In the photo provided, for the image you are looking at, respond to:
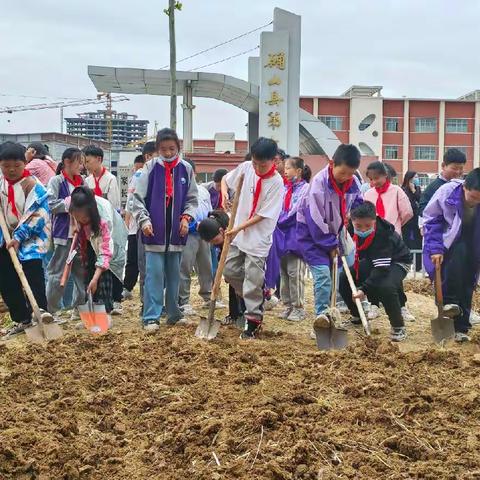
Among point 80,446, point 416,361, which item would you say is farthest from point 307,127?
point 80,446

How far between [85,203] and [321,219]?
2.00 m

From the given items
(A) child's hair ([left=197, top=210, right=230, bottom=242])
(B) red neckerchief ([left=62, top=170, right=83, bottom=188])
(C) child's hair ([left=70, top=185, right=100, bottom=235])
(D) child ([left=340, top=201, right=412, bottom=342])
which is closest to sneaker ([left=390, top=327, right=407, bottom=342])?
(D) child ([left=340, top=201, right=412, bottom=342])

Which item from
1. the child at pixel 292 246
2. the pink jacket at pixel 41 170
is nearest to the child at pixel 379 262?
the child at pixel 292 246

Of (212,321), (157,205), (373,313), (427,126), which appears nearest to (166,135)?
(157,205)

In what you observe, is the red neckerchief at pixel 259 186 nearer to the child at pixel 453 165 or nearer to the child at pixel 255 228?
the child at pixel 255 228

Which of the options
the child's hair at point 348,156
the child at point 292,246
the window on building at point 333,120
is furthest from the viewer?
the window on building at point 333,120

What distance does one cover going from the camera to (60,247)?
19.1ft

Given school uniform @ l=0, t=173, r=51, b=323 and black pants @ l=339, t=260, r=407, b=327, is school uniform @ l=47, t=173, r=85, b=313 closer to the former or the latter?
school uniform @ l=0, t=173, r=51, b=323

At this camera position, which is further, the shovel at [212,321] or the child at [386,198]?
the child at [386,198]

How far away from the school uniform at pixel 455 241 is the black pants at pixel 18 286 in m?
3.38

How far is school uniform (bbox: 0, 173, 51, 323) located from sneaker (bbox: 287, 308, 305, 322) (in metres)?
2.44

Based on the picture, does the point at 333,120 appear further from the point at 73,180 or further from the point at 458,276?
the point at 458,276

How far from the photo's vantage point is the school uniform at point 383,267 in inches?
211

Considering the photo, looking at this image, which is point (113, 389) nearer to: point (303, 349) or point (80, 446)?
point (80, 446)
